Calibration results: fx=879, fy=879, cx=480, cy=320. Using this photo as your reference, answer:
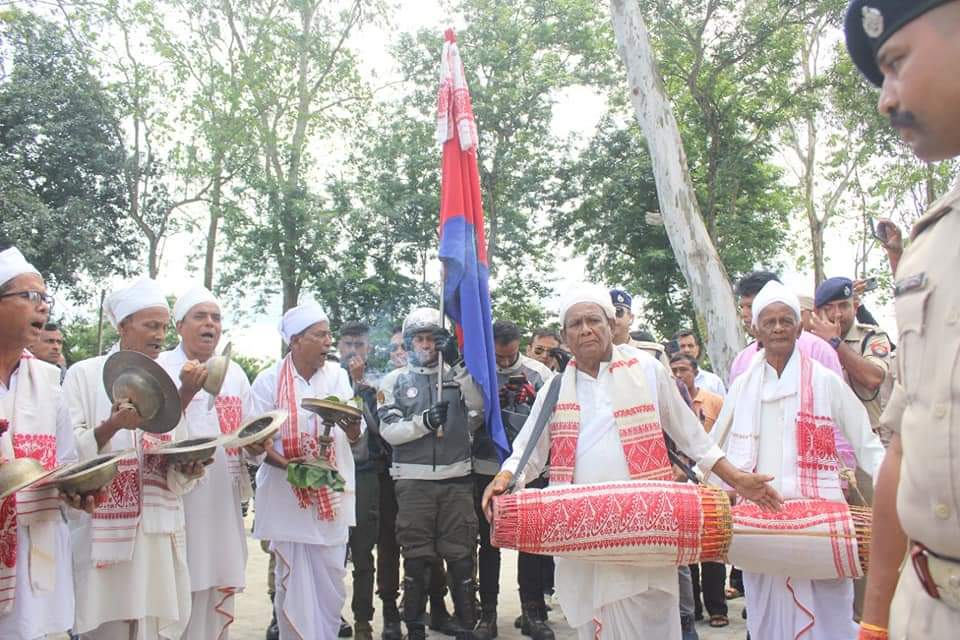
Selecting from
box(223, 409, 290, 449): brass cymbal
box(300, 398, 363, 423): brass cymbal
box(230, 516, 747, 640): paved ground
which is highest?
box(300, 398, 363, 423): brass cymbal

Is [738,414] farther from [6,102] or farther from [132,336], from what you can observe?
[6,102]

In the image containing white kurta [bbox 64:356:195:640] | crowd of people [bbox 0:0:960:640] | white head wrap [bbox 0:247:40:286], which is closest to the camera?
crowd of people [bbox 0:0:960:640]

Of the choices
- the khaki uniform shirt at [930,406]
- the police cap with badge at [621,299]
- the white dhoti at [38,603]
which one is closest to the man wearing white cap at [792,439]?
the police cap with badge at [621,299]

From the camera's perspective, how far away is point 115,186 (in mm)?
22453

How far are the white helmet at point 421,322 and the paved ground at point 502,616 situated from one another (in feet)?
8.07

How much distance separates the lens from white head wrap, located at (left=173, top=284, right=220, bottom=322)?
5457 mm

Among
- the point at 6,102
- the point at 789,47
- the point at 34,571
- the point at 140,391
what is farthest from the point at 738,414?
the point at 6,102

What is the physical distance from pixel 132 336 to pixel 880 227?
3.87 meters

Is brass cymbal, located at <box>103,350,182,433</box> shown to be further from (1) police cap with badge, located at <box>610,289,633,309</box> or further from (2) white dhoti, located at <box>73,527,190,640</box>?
(1) police cap with badge, located at <box>610,289,633,309</box>

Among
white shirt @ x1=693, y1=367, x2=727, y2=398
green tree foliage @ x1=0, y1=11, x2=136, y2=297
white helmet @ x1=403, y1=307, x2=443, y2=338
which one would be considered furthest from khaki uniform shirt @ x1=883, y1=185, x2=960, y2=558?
green tree foliage @ x1=0, y1=11, x2=136, y2=297

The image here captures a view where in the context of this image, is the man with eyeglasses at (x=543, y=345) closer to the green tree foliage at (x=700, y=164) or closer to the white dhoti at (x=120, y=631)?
the white dhoti at (x=120, y=631)

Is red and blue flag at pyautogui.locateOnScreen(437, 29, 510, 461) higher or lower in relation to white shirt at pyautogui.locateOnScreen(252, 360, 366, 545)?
higher

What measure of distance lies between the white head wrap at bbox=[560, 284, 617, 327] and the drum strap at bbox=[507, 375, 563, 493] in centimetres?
36

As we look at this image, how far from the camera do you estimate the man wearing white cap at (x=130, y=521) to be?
4.57 m
